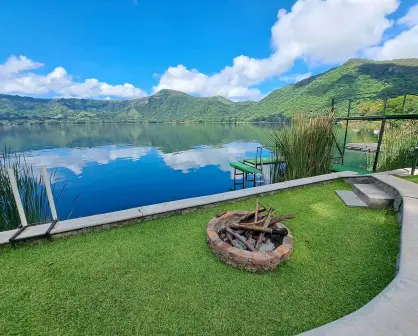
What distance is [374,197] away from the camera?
395 centimetres

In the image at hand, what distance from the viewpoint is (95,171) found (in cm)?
1431

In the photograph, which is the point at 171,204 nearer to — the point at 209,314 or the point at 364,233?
the point at 209,314

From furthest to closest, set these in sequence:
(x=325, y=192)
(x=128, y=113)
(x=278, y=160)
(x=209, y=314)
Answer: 1. (x=128, y=113)
2. (x=278, y=160)
3. (x=325, y=192)
4. (x=209, y=314)

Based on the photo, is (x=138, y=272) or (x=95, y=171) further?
(x=95, y=171)

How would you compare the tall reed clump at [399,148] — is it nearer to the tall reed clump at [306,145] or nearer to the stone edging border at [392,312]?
the tall reed clump at [306,145]

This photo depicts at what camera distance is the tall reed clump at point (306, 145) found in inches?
226

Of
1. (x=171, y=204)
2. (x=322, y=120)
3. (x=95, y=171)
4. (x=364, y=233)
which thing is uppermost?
(x=322, y=120)

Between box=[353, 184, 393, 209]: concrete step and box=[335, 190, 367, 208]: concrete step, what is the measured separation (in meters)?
0.09

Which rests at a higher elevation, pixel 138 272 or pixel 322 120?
pixel 322 120

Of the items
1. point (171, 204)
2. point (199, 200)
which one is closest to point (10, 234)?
point (171, 204)

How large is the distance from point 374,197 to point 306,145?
2.26 meters

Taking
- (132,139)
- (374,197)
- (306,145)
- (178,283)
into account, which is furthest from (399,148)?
(132,139)

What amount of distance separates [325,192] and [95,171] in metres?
14.2

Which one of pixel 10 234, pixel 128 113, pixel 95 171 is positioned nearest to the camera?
pixel 10 234
